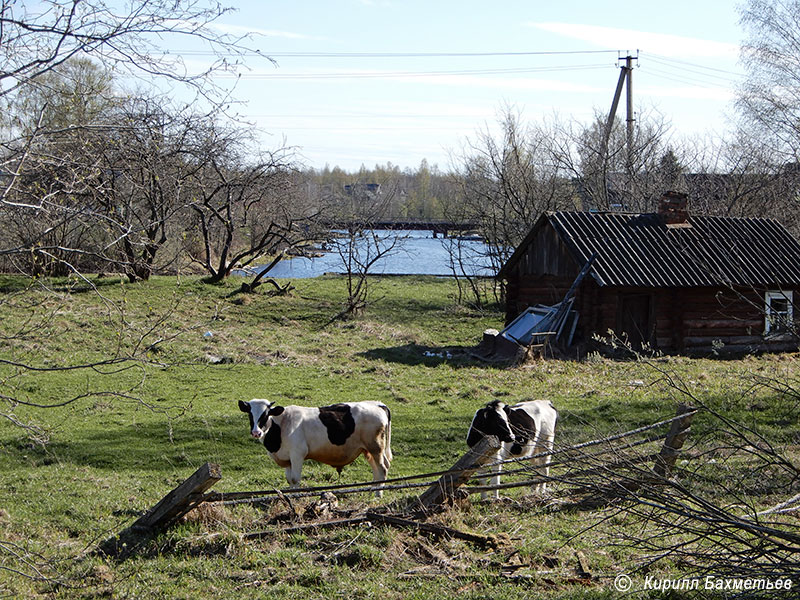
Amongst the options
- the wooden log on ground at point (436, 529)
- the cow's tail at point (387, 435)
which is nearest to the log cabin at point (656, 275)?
the cow's tail at point (387, 435)

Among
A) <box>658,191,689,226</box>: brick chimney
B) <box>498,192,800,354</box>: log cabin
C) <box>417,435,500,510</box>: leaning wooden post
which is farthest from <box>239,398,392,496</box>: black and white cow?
<box>658,191,689,226</box>: brick chimney

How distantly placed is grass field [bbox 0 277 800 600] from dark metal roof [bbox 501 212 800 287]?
2802 mm

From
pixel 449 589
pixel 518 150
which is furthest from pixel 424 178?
pixel 449 589

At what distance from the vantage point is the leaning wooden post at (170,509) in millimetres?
7555

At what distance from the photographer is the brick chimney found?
84.1 feet


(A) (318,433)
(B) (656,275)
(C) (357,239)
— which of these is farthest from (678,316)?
(A) (318,433)

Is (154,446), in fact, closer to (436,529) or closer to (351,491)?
(351,491)

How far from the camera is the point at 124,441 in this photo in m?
13.5

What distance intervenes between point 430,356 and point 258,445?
1002 centimetres

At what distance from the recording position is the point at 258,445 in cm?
1324

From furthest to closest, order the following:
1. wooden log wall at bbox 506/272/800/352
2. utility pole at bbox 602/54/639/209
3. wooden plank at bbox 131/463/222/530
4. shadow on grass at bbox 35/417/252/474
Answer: utility pole at bbox 602/54/639/209, wooden log wall at bbox 506/272/800/352, shadow on grass at bbox 35/417/252/474, wooden plank at bbox 131/463/222/530

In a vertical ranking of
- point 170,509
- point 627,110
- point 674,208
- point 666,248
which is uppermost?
point 627,110

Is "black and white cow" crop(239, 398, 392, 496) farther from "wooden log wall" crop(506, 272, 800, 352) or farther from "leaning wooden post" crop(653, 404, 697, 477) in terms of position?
"wooden log wall" crop(506, 272, 800, 352)

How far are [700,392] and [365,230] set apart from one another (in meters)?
20.3
